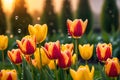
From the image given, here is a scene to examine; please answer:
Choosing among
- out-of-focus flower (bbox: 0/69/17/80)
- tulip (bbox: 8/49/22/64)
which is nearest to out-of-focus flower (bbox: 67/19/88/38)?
tulip (bbox: 8/49/22/64)

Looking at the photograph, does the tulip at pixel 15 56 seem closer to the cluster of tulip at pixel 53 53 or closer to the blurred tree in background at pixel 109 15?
the cluster of tulip at pixel 53 53

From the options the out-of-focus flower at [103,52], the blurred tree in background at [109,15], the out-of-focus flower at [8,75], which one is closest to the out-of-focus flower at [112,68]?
the out-of-focus flower at [103,52]

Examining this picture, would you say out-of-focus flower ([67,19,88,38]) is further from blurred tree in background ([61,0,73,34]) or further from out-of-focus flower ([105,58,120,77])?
blurred tree in background ([61,0,73,34])

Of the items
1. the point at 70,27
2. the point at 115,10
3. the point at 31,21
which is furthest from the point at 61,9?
the point at 70,27

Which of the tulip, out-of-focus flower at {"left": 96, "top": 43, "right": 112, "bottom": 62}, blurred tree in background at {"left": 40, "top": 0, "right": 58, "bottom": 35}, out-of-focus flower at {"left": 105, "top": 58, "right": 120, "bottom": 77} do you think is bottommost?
out-of-focus flower at {"left": 105, "top": 58, "right": 120, "bottom": 77}

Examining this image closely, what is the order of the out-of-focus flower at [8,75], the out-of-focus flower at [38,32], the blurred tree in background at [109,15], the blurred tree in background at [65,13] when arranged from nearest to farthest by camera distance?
the out-of-focus flower at [8,75]
the out-of-focus flower at [38,32]
the blurred tree in background at [109,15]
the blurred tree in background at [65,13]

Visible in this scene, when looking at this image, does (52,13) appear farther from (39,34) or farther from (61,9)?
(39,34)

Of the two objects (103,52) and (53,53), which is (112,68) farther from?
(53,53)

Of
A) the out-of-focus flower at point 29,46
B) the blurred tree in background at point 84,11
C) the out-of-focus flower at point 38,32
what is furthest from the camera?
the blurred tree in background at point 84,11

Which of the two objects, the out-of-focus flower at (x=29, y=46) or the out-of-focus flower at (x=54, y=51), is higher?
the out-of-focus flower at (x=29, y=46)
